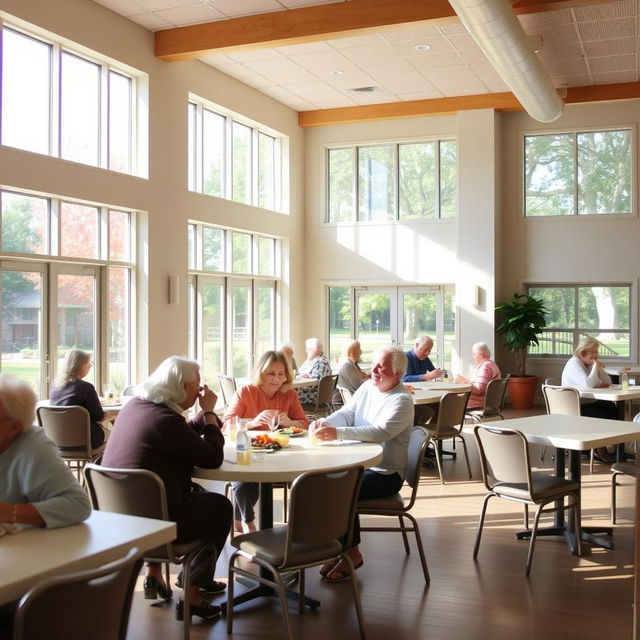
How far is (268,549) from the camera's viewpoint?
3.48 metres

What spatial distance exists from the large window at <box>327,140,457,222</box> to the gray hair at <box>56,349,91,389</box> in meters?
8.34

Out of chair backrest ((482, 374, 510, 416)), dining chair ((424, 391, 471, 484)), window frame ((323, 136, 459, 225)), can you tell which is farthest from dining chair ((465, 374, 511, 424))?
window frame ((323, 136, 459, 225))

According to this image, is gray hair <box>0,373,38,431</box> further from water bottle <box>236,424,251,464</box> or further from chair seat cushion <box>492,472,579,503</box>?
chair seat cushion <box>492,472,579,503</box>

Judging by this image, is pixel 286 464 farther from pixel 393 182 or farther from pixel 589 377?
pixel 393 182

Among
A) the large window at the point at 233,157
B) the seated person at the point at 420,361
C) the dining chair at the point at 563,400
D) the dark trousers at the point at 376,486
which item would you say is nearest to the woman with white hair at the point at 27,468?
the dark trousers at the point at 376,486

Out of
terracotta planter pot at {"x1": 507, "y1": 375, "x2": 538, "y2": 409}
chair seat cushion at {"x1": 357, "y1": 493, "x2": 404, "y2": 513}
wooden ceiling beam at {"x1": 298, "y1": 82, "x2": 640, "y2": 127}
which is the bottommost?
terracotta planter pot at {"x1": 507, "y1": 375, "x2": 538, "y2": 409}

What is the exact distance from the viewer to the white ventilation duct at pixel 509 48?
23.0ft

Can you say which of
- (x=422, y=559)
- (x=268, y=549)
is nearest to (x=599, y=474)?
(x=422, y=559)

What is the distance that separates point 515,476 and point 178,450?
2106mm

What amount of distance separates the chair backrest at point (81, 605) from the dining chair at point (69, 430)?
392cm

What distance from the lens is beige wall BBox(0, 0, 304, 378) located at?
8.00m

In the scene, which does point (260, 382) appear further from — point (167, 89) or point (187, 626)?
point (167, 89)

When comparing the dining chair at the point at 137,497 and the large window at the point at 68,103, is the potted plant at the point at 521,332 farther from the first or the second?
the dining chair at the point at 137,497

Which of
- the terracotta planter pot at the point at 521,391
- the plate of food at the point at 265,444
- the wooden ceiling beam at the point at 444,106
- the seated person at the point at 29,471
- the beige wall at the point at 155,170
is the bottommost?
the terracotta planter pot at the point at 521,391
